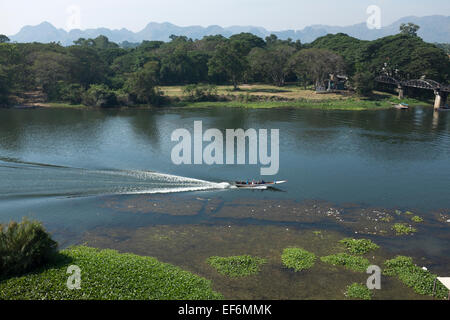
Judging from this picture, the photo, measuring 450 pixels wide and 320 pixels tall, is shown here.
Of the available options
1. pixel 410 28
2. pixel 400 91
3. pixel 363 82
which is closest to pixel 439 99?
pixel 400 91

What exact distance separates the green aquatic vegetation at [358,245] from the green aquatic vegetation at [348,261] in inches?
42.1

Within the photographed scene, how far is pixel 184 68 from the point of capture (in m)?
135

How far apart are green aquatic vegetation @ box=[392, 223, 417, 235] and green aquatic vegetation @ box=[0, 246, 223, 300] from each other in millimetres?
19156

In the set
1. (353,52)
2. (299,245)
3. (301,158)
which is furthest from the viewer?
(353,52)

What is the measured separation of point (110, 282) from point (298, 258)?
1433cm

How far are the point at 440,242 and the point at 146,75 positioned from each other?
90282 mm

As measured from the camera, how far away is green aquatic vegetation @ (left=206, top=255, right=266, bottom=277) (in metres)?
27.0

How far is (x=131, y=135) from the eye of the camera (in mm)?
71562

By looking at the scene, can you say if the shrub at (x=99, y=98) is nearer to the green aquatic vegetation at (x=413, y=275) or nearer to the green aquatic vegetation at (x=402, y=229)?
the green aquatic vegetation at (x=402, y=229)

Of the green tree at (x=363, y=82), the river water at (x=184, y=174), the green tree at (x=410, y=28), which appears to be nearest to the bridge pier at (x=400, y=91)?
the green tree at (x=363, y=82)

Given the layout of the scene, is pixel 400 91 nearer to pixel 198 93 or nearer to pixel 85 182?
pixel 198 93

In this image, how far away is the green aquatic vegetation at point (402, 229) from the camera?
1308 inches
